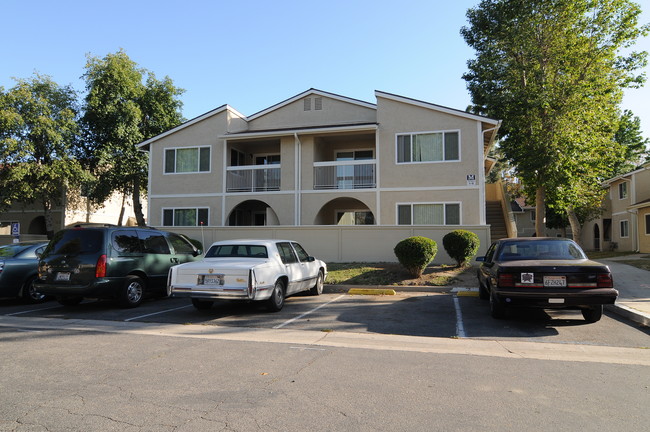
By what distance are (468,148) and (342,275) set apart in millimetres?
8544

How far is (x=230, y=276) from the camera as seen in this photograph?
8516 millimetres

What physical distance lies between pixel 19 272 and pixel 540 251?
11.5 m

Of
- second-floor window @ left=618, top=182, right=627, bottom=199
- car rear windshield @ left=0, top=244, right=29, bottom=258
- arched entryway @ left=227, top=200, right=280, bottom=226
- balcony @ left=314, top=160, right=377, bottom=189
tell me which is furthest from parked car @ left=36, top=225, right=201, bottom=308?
second-floor window @ left=618, top=182, right=627, bottom=199

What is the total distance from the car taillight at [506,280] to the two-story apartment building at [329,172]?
9.32m

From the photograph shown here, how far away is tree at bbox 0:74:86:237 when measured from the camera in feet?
91.0

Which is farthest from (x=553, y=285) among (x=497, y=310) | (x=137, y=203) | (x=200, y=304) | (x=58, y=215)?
(x=58, y=215)

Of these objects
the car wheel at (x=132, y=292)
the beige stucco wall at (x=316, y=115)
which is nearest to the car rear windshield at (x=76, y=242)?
the car wheel at (x=132, y=292)

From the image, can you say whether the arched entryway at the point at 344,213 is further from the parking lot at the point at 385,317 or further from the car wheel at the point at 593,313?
the car wheel at the point at 593,313

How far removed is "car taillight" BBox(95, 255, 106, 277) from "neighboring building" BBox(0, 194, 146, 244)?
1043 inches

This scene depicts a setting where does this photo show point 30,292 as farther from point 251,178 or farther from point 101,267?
point 251,178

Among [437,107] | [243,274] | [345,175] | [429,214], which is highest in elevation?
[437,107]

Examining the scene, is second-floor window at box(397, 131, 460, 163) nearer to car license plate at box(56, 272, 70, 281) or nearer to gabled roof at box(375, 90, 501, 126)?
gabled roof at box(375, 90, 501, 126)

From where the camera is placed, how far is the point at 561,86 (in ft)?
66.2

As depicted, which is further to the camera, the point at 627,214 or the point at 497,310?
the point at 627,214
